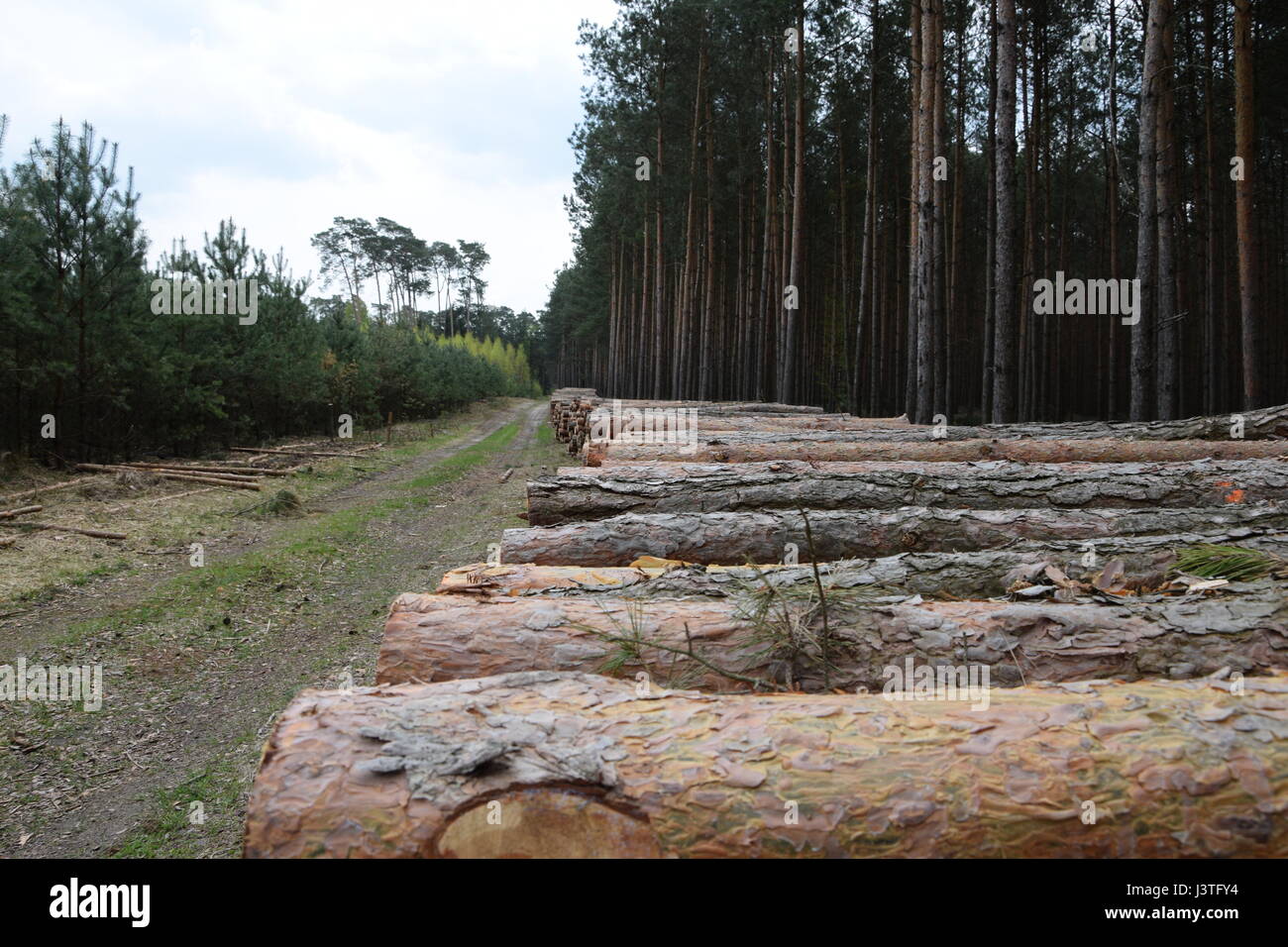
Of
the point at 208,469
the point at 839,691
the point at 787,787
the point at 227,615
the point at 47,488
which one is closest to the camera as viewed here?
the point at 787,787

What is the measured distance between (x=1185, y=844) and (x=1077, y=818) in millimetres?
229

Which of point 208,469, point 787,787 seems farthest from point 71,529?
point 787,787

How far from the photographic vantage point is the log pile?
1698 millimetres

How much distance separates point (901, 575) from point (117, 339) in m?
12.9

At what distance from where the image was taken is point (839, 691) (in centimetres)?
249

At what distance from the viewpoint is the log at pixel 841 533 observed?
3984 millimetres

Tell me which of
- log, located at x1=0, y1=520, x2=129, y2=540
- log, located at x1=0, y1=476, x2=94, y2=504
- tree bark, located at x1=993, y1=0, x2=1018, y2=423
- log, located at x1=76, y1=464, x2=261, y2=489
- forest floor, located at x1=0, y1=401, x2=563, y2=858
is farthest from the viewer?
log, located at x1=76, y1=464, x2=261, y2=489

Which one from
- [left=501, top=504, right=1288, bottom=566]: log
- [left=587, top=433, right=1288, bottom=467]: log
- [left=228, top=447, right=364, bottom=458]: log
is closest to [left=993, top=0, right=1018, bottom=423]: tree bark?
[left=587, top=433, right=1288, bottom=467]: log

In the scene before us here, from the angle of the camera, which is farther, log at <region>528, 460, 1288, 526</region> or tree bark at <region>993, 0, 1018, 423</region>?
tree bark at <region>993, 0, 1018, 423</region>

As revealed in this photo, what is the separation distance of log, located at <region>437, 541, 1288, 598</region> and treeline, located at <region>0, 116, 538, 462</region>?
1032cm

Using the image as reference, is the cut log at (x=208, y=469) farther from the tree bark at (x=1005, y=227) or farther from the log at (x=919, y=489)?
the tree bark at (x=1005, y=227)

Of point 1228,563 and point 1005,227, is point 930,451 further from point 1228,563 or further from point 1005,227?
point 1005,227

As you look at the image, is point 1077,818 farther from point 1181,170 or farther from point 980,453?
point 1181,170

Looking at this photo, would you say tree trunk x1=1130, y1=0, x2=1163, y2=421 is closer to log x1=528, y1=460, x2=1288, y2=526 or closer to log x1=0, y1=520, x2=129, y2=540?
log x1=528, y1=460, x2=1288, y2=526
